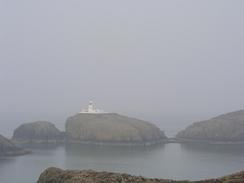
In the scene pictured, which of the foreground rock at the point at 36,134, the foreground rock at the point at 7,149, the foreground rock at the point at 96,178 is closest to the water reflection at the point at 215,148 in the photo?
the foreground rock at the point at 36,134

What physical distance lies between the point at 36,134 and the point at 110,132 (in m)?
15.0

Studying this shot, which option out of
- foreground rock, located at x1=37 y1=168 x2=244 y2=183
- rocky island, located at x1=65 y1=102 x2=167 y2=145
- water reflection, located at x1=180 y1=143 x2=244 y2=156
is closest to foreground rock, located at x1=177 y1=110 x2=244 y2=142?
water reflection, located at x1=180 y1=143 x2=244 y2=156

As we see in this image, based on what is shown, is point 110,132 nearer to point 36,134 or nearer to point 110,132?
point 110,132

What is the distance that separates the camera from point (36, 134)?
9906 cm

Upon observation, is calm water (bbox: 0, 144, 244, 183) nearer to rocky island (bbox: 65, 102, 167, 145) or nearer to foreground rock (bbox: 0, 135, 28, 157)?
foreground rock (bbox: 0, 135, 28, 157)

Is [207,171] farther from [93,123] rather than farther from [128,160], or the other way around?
[93,123]

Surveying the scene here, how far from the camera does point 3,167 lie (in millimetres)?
62469

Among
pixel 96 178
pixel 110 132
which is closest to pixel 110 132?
pixel 110 132

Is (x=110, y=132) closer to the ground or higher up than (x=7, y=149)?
higher up

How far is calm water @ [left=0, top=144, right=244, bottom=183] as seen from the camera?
58.0 meters

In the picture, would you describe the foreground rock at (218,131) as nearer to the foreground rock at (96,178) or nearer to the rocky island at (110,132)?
the rocky island at (110,132)

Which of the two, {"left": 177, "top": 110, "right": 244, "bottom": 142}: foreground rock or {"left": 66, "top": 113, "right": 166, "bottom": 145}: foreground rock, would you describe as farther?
{"left": 66, "top": 113, "right": 166, "bottom": 145}: foreground rock

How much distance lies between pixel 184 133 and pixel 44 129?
98.0 feet

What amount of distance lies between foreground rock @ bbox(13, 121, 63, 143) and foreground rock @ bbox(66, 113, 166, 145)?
3763 mm
